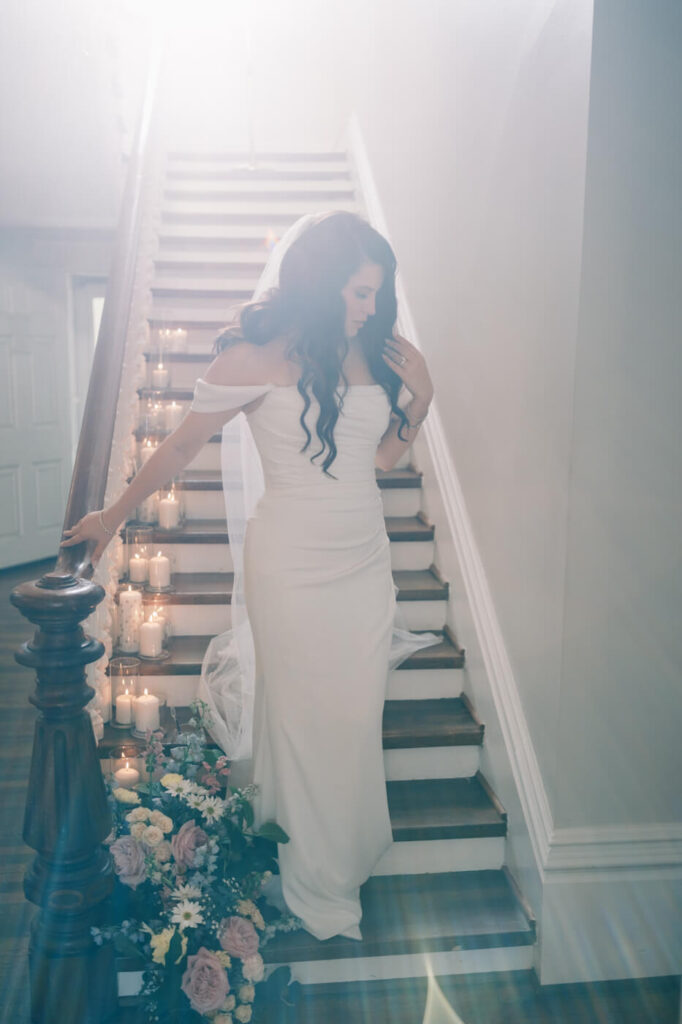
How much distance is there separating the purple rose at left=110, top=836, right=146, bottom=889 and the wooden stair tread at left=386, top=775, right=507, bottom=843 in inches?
28.4

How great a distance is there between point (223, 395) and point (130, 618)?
1.08 meters

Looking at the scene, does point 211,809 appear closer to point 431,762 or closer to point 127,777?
point 127,777

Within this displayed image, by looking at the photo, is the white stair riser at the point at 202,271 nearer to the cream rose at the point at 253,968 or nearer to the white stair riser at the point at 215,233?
the white stair riser at the point at 215,233

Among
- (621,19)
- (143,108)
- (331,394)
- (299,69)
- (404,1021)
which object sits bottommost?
(404,1021)

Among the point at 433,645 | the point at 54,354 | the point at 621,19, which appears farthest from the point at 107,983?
the point at 54,354

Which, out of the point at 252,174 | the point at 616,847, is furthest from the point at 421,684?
the point at 252,174

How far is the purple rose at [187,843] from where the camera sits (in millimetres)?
1929

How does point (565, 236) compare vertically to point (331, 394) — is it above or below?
above

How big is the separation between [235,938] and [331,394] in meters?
1.21

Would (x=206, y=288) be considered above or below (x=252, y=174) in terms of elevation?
below

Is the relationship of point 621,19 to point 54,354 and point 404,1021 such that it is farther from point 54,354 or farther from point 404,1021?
point 54,354

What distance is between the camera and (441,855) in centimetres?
239

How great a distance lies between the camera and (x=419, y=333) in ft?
12.0

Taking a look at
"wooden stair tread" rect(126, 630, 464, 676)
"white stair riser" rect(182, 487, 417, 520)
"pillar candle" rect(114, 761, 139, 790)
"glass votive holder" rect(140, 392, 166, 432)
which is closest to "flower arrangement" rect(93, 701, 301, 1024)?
"pillar candle" rect(114, 761, 139, 790)
